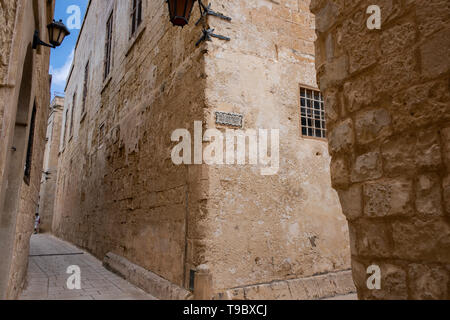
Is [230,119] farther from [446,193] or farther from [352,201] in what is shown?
[446,193]

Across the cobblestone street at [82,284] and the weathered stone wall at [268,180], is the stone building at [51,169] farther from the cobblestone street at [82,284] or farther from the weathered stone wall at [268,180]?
the weathered stone wall at [268,180]

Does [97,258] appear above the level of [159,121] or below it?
below

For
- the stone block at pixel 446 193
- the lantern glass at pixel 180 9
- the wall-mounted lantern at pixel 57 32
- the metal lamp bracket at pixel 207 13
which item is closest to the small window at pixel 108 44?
the wall-mounted lantern at pixel 57 32

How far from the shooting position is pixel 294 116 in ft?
15.5

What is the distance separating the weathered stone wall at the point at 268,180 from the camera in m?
3.80

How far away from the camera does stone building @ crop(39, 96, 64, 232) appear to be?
21.3m

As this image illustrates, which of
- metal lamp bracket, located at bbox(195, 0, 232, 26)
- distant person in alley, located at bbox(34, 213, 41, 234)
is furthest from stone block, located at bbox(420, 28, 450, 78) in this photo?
distant person in alley, located at bbox(34, 213, 41, 234)

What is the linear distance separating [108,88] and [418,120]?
29.7 ft

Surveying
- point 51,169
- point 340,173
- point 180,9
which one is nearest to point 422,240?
point 340,173

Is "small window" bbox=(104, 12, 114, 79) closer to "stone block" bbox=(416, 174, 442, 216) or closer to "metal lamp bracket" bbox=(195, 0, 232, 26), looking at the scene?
"metal lamp bracket" bbox=(195, 0, 232, 26)

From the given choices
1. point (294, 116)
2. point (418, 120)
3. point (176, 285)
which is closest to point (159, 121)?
point (294, 116)

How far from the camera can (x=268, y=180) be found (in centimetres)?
427

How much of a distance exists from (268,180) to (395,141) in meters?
2.65
